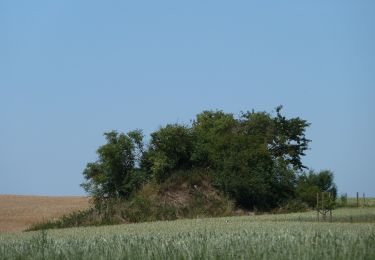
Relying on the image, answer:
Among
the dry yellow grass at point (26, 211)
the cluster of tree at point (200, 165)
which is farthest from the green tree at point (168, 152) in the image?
the dry yellow grass at point (26, 211)

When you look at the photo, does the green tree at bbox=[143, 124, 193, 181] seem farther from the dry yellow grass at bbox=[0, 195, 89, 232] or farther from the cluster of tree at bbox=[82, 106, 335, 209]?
the dry yellow grass at bbox=[0, 195, 89, 232]

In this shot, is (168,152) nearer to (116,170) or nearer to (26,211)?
(116,170)

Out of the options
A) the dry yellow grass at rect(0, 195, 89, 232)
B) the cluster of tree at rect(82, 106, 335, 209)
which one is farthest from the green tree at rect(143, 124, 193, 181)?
the dry yellow grass at rect(0, 195, 89, 232)

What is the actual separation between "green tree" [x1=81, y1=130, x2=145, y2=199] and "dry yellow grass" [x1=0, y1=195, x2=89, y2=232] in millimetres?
3822

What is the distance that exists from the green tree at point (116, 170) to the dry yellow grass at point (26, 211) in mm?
3822

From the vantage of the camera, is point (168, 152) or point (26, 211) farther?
point (26, 211)

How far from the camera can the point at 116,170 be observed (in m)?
38.3

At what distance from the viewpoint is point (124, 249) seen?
8.77 meters

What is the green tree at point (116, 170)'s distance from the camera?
38.1 metres

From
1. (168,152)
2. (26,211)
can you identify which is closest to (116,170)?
(168,152)

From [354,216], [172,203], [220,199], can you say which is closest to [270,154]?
[220,199]

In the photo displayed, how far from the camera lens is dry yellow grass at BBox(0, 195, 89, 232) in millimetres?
40156

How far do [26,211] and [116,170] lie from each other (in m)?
13.8

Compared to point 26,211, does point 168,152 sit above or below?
above
